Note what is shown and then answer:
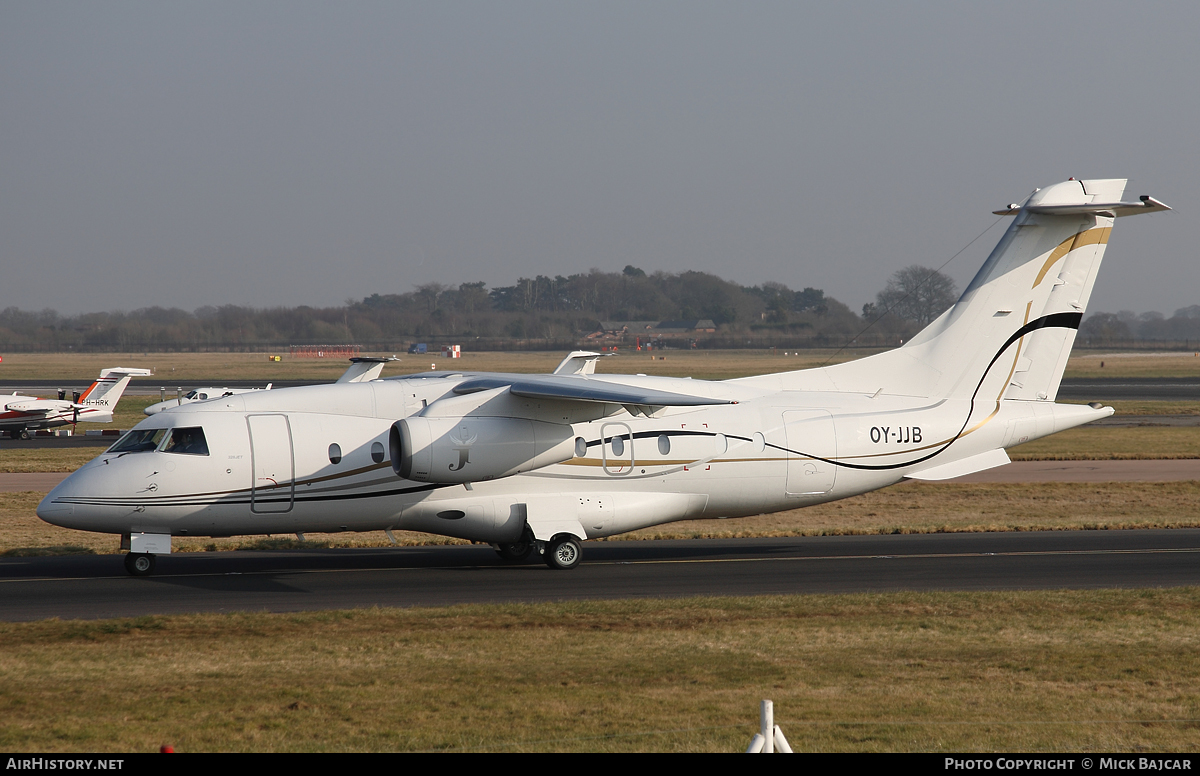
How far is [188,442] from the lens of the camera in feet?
54.1

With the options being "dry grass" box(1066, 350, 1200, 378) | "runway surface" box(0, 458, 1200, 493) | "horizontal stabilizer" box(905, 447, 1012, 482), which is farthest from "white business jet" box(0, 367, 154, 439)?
"dry grass" box(1066, 350, 1200, 378)

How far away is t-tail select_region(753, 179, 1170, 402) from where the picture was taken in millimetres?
20031

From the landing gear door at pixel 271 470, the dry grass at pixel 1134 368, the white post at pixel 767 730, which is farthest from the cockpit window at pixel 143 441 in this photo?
the dry grass at pixel 1134 368

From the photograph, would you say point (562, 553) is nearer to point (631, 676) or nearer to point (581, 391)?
point (581, 391)

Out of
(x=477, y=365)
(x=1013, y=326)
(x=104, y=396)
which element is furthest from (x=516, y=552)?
(x=477, y=365)

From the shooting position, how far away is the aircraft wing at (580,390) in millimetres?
15586

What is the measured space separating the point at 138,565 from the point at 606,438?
314 inches

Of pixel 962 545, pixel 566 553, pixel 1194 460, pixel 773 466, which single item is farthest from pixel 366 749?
pixel 1194 460

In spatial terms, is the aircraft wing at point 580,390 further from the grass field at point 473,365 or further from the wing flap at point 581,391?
the grass field at point 473,365

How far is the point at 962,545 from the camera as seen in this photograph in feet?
65.9

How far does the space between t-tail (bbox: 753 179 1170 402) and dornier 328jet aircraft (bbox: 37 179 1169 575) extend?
0.04 m

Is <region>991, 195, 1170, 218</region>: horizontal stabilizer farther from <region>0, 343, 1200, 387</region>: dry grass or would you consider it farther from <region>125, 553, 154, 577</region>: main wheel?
<region>0, 343, 1200, 387</region>: dry grass

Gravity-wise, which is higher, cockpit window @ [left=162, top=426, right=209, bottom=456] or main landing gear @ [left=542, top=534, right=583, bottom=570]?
cockpit window @ [left=162, top=426, right=209, bottom=456]

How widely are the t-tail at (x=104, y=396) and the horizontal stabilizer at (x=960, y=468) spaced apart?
38471mm
